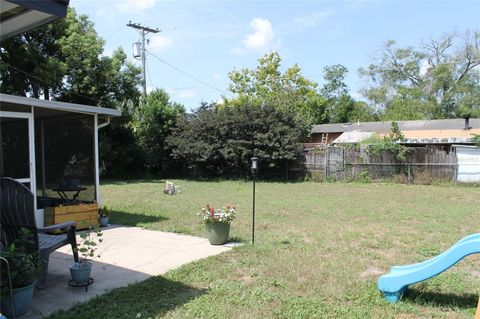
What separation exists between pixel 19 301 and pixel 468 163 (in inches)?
669

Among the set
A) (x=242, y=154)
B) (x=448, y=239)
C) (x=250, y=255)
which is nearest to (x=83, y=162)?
(x=250, y=255)

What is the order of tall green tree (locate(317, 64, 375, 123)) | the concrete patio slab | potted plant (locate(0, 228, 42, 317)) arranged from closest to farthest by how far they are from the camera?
1. potted plant (locate(0, 228, 42, 317))
2. the concrete patio slab
3. tall green tree (locate(317, 64, 375, 123))

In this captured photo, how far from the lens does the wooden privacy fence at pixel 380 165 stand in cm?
1702

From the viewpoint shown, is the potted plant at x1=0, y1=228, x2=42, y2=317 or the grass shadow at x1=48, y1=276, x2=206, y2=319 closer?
the potted plant at x1=0, y1=228, x2=42, y2=317

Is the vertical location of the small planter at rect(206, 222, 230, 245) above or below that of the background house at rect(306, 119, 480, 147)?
below

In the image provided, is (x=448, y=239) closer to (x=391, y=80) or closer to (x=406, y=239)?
(x=406, y=239)

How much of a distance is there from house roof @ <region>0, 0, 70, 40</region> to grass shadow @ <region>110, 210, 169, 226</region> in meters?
4.82

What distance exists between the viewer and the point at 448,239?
6.59m

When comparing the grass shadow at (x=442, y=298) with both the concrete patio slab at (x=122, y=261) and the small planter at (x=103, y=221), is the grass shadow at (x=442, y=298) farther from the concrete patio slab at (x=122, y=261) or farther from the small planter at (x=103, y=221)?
the small planter at (x=103, y=221)

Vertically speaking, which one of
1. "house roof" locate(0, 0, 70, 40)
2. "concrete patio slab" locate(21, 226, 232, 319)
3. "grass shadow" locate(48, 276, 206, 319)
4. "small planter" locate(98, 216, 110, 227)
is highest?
"house roof" locate(0, 0, 70, 40)

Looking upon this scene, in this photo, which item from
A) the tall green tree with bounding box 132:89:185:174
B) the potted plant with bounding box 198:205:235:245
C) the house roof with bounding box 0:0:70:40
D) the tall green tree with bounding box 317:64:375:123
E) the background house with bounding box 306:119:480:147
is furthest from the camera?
the tall green tree with bounding box 317:64:375:123

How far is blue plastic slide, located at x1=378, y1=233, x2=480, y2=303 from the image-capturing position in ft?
11.4

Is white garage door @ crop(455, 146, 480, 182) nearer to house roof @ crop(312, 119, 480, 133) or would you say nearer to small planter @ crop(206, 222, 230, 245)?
house roof @ crop(312, 119, 480, 133)

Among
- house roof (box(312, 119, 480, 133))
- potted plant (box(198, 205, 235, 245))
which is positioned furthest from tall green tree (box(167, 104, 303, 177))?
house roof (box(312, 119, 480, 133))
